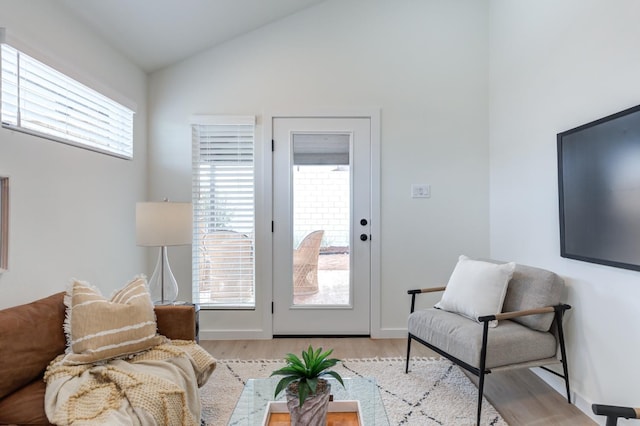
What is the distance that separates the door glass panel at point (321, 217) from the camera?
321cm

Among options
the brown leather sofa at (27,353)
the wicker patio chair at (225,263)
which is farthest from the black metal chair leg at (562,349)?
the brown leather sofa at (27,353)

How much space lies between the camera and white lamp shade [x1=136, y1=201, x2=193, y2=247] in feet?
7.52

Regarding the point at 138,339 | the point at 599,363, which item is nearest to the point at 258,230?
the point at 138,339

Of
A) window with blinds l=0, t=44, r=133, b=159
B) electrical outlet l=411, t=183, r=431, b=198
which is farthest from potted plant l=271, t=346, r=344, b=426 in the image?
electrical outlet l=411, t=183, r=431, b=198

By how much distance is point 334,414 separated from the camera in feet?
4.76

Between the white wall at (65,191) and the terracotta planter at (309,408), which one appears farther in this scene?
the white wall at (65,191)

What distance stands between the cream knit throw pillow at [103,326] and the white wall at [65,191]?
41cm

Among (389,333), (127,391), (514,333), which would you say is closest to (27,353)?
(127,391)

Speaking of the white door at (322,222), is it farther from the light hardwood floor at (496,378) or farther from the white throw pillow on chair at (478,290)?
the white throw pillow on chair at (478,290)

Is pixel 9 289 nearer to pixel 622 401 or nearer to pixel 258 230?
pixel 258 230

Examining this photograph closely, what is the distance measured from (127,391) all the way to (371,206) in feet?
7.55

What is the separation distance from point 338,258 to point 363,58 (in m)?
1.85

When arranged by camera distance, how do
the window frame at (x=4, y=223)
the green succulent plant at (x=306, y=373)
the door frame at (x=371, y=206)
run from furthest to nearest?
the door frame at (x=371, y=206), the window frame at (x=4, y=223), the green succulent plant at (x=306, y=373)

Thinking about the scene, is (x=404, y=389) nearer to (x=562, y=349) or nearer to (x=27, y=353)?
(x=562, y=349)
